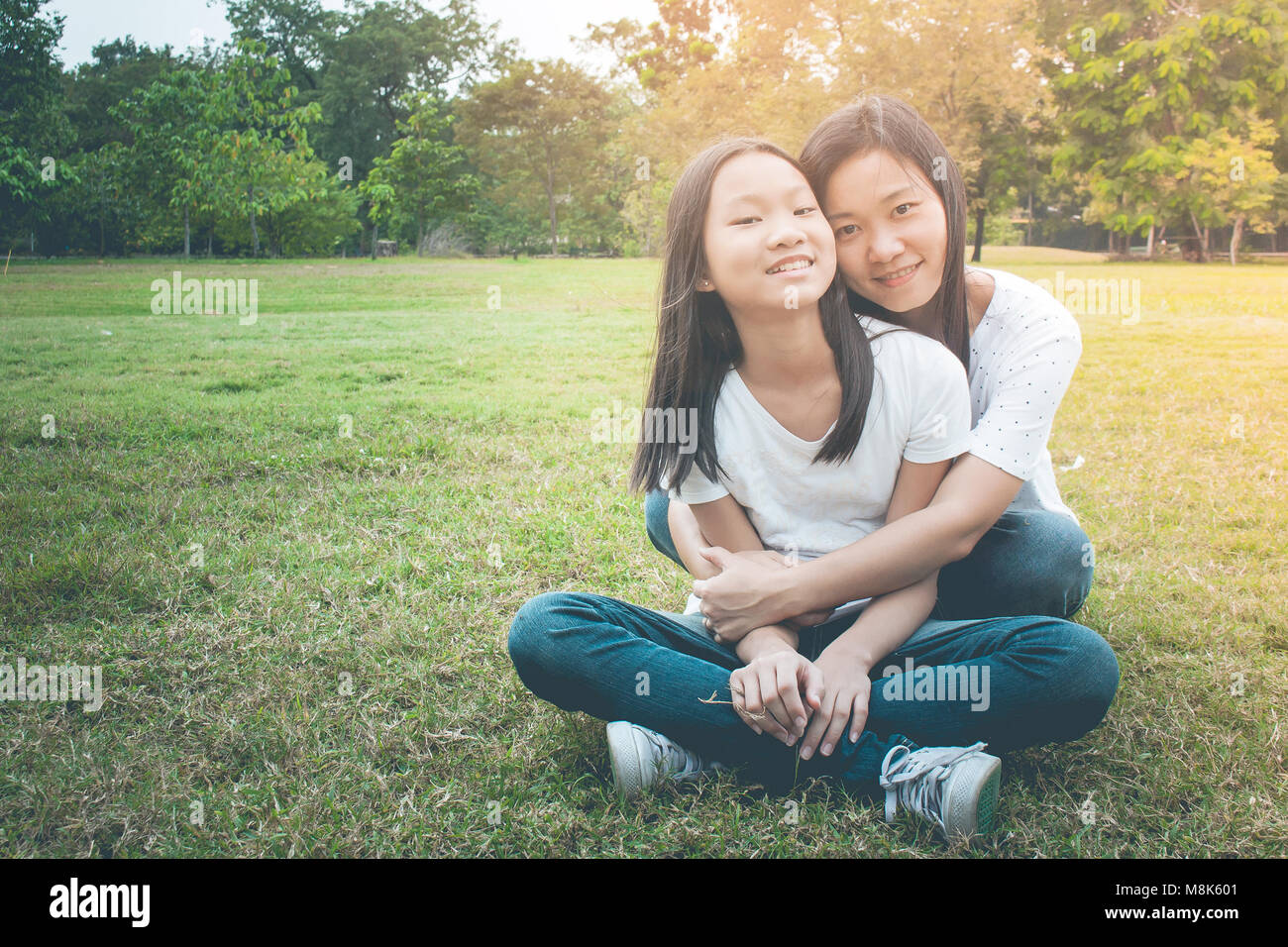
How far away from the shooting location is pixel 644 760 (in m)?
1.70

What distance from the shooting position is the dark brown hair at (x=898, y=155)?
6.28ft

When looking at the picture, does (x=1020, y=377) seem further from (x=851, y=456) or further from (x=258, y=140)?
(x=258, y=140)

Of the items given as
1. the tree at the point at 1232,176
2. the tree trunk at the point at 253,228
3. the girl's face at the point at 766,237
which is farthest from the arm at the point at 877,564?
the tree at the point at 1232,176

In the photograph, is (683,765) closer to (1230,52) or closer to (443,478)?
(443,478)

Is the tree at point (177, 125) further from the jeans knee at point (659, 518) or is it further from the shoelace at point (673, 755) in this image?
the shoelace at point (673, 755)

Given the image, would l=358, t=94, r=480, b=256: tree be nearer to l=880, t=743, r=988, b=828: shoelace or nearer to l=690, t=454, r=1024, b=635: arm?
l=690, t=454, r=1024, b=635: arm

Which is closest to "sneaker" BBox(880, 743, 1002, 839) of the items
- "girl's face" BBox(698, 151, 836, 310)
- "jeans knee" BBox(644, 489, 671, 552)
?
"girl's face" BBox(698, 151, 836, 310)

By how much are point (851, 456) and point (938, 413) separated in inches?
7.3

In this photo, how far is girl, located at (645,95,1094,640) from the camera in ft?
5.87

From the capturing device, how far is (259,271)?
15203mm

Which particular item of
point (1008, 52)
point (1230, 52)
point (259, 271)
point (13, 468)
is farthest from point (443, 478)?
point (1230, 52)

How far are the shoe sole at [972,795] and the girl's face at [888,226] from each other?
93cm

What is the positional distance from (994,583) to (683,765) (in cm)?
81

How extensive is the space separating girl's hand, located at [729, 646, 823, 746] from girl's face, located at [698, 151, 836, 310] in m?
0.67
